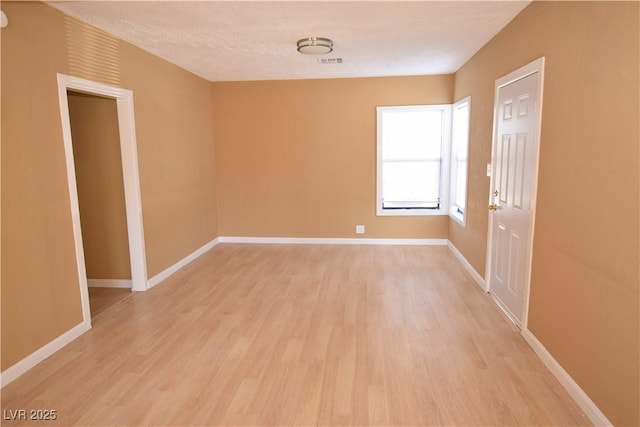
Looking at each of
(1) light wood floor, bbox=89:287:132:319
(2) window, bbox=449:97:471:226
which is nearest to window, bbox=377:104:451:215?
(2) window, bbox=449:97:471:226

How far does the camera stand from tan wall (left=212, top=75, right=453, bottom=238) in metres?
5.79

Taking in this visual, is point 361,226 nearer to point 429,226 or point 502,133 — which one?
point 429,226

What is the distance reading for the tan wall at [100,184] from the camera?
4066mm

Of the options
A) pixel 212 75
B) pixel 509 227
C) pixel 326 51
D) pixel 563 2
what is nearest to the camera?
pixel 563 2

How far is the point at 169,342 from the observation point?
10.1ft

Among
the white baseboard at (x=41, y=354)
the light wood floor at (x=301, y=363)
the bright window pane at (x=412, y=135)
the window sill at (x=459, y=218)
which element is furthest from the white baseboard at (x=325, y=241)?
the white baseboard at (x=41, y=354)

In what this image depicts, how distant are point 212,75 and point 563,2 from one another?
4.35 m

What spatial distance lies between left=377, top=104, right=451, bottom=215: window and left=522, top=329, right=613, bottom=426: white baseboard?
3.18 metres

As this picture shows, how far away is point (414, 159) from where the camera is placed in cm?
588

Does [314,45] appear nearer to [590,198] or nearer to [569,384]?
[590,198]

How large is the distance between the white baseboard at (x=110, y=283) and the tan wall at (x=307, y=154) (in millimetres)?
2206

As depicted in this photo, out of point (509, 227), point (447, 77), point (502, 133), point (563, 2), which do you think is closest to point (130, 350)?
point (509, 227)

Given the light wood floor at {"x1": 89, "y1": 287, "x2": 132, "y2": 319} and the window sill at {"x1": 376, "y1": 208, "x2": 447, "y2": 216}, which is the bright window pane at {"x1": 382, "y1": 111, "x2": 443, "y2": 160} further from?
the light wood floor at {"x1": 89, "y1": 287, "x2": 132, "y2": 319}

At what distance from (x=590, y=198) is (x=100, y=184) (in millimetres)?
4375
